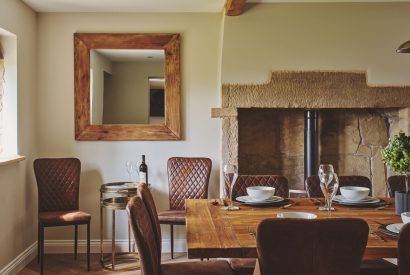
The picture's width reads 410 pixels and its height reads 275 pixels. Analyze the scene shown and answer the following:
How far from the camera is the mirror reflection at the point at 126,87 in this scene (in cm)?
434

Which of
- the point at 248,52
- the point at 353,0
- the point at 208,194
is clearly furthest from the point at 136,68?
the point at 353,0

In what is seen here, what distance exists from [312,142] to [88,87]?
2.12 meters

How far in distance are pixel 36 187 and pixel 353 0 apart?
10.6 ft

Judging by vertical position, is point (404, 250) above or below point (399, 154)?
below

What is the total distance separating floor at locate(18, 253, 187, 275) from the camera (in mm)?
3797

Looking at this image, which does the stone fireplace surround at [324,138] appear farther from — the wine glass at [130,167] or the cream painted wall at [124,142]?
the wine glass at [130,167]

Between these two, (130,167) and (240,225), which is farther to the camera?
(130,167)

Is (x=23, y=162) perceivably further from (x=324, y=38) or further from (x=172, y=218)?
(x=324, y=38)

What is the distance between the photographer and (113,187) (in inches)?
153

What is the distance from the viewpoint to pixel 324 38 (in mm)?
4031

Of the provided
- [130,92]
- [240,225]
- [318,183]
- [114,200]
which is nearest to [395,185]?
[318,183]

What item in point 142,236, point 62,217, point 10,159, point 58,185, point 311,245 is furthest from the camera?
point 58,185

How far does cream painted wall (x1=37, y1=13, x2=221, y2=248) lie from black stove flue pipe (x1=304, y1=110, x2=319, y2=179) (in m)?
0.83

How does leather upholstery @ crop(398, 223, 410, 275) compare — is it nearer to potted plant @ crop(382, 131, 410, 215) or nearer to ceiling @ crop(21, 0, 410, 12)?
potted plant @ crop(382, 131, 410, 215)
